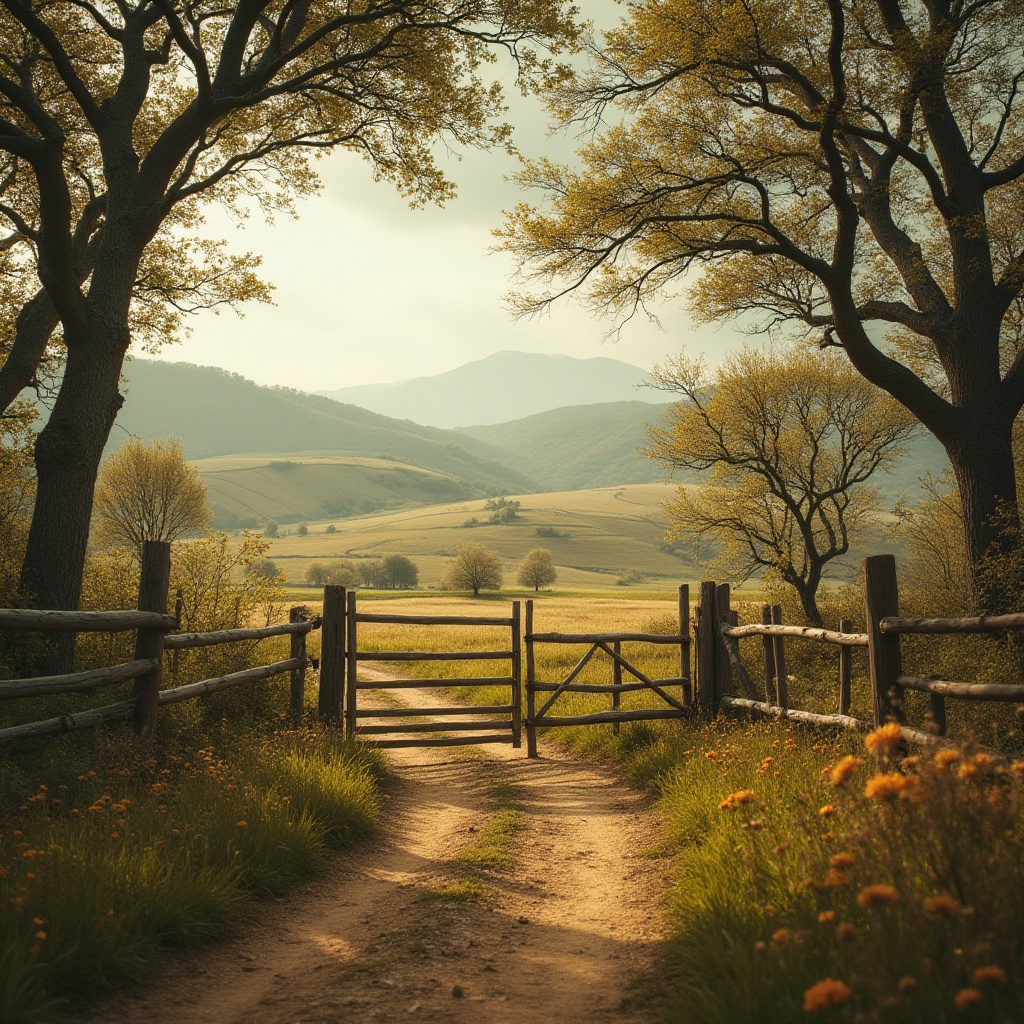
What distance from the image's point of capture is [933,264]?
60.1 feet

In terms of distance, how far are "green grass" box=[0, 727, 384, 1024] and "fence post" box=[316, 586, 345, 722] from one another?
8.63 feet

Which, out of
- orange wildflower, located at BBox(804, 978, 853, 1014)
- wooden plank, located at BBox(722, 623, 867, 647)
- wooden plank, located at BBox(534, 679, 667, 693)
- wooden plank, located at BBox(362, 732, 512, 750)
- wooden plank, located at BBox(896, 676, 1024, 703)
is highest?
wooden plank, located at BBox(722, 623, 867, 647)

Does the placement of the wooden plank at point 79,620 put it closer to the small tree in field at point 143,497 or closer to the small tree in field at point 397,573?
the small tree in field at point 143,497

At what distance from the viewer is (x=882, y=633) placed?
714 centimetres

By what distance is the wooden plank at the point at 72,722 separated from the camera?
5859mm

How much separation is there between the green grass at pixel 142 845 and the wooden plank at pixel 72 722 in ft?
0.74

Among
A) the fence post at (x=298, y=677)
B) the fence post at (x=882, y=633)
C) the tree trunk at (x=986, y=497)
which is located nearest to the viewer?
the fence post at (x=882, y=633)

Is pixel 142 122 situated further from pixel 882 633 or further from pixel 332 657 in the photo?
pixel 882 633

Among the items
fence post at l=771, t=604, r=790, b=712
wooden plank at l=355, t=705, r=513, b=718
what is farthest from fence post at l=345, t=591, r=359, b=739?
fence post at l=771, t=604, r=790, b=712

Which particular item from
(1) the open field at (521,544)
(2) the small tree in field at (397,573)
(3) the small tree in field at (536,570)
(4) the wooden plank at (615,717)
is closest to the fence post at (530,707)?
(4) the wooden plank at (615,717)

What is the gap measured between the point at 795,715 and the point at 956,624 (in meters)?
3.12

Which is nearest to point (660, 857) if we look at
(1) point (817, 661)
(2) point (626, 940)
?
(2) point (626, 940)

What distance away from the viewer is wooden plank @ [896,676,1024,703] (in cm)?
530

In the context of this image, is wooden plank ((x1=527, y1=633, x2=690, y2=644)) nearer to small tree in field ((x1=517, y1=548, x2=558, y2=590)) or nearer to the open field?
small tree in field ((x1=517, y1=548, x2=558, y2=590))
